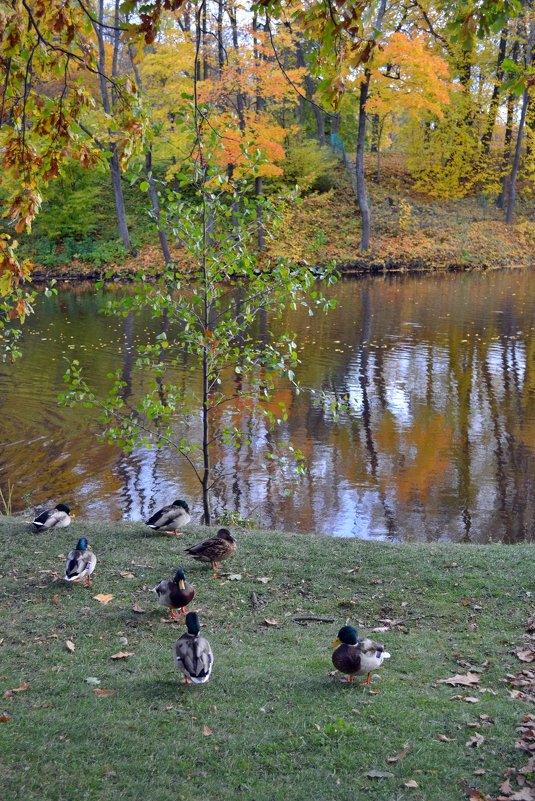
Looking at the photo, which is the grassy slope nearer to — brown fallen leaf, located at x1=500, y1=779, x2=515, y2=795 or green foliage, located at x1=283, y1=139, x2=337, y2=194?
brown fallen leaf, located at x1=500, y1=779, x2=515, y2=795

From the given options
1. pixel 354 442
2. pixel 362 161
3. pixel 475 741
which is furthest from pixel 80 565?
pixel 362 161

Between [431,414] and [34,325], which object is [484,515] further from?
[34,325]

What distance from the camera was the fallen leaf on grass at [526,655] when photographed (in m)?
5.39

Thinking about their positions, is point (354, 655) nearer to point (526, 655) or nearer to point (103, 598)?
point (526, 655)

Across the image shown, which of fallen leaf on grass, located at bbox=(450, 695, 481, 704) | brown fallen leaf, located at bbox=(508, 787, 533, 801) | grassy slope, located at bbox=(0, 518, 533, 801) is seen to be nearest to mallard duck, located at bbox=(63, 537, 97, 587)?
grassy slope, located at bbox=(0, 518, 533, 801)

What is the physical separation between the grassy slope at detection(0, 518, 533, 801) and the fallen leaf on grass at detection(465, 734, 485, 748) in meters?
0.04

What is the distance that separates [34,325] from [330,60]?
20752mm

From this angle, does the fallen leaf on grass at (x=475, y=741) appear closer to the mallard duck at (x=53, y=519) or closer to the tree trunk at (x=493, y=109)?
the mallard duck at (x=53, y=519)

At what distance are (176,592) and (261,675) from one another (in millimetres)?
1172

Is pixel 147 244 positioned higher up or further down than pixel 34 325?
higher up

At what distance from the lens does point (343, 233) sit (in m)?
35.6

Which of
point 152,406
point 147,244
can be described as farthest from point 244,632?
point 147,244

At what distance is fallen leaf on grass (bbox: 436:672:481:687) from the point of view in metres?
5.07

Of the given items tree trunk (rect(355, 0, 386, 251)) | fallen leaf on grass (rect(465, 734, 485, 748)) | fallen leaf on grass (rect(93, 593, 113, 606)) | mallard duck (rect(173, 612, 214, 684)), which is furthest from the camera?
tree trunk (rect(355, 0, 386, 251))
